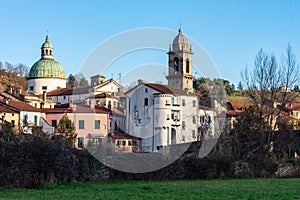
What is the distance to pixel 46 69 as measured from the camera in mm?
75438

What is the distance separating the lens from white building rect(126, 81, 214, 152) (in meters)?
53.8

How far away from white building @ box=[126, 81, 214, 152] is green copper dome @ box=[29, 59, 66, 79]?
24.1 m

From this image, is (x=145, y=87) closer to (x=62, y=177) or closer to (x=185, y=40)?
(x=185, y=40)

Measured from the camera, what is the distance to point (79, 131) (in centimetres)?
5159

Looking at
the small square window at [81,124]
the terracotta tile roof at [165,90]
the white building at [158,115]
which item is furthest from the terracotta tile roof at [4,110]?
the terracotta tile roof at [165,90]

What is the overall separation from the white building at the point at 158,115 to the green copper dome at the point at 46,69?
2408 centimetres

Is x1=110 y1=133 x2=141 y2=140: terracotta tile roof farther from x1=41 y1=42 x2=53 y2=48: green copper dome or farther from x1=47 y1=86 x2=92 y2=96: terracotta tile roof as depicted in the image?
x1=41 y1=42 x2=53 y2=48: green copper dome

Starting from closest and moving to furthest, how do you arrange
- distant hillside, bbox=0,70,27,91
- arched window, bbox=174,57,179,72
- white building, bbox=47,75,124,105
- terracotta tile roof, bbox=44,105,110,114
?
terracotta tile roof, bbox=44,105,110,114
white building, bbox=47,75,124,105
arched window, bbox=174,57,179,72
distant hillside, bbox=0,70,27,91

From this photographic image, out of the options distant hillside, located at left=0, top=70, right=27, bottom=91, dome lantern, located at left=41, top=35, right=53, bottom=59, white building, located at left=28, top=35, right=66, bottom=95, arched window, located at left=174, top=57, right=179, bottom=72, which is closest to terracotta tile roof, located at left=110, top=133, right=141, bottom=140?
arched window, located at left=174, top=57, right=179, bottom=72

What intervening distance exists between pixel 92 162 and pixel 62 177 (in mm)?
2680

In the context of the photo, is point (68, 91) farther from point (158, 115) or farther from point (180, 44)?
point (158, 115)

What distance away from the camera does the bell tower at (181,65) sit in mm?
69688

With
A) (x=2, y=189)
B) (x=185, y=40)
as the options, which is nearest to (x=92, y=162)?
(x=2, y=189)

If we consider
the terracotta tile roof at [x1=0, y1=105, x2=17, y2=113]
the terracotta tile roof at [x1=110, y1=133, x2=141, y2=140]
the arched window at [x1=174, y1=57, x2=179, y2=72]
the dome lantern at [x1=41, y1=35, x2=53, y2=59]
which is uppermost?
the dome lantern at [x1=41, y1=35, x2=53, y2=59]
